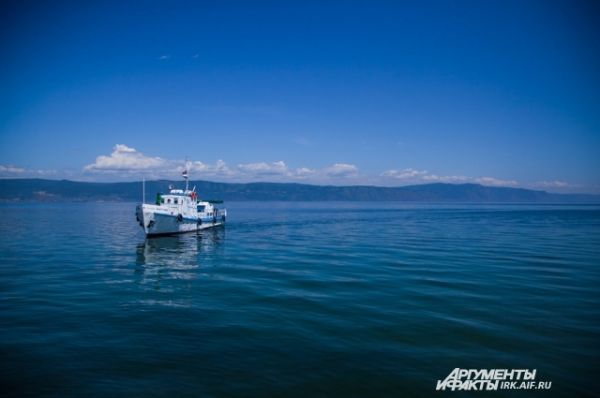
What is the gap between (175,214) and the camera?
4962 centimetres

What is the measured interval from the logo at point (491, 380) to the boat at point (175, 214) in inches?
1681

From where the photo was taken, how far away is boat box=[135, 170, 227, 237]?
45.2 meters

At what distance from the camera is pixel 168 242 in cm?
4400

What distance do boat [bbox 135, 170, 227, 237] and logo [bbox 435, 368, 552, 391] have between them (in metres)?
42.7

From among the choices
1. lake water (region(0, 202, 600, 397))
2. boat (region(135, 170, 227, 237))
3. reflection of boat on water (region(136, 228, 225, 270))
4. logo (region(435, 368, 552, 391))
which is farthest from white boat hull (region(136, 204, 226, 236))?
logo (region(435, 368, 552, 391))

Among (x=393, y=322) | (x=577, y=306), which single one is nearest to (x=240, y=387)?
(x=393, y=322)

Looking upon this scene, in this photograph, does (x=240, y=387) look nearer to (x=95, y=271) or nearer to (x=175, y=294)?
(x=175, y=294)

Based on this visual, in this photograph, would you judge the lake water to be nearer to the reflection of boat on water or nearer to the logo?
the logo

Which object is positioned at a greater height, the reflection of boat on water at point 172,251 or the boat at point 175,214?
the boat at point 175,214

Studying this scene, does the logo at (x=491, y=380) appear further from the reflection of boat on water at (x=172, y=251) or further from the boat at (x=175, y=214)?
the boat at (x=175, y=214)

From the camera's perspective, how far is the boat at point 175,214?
4516 cm

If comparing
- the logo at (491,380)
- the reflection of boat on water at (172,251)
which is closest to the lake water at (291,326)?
the logo at (491,380)

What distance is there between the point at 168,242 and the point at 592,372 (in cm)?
4280

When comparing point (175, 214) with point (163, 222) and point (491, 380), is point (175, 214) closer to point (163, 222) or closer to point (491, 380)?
point (163, 222)
